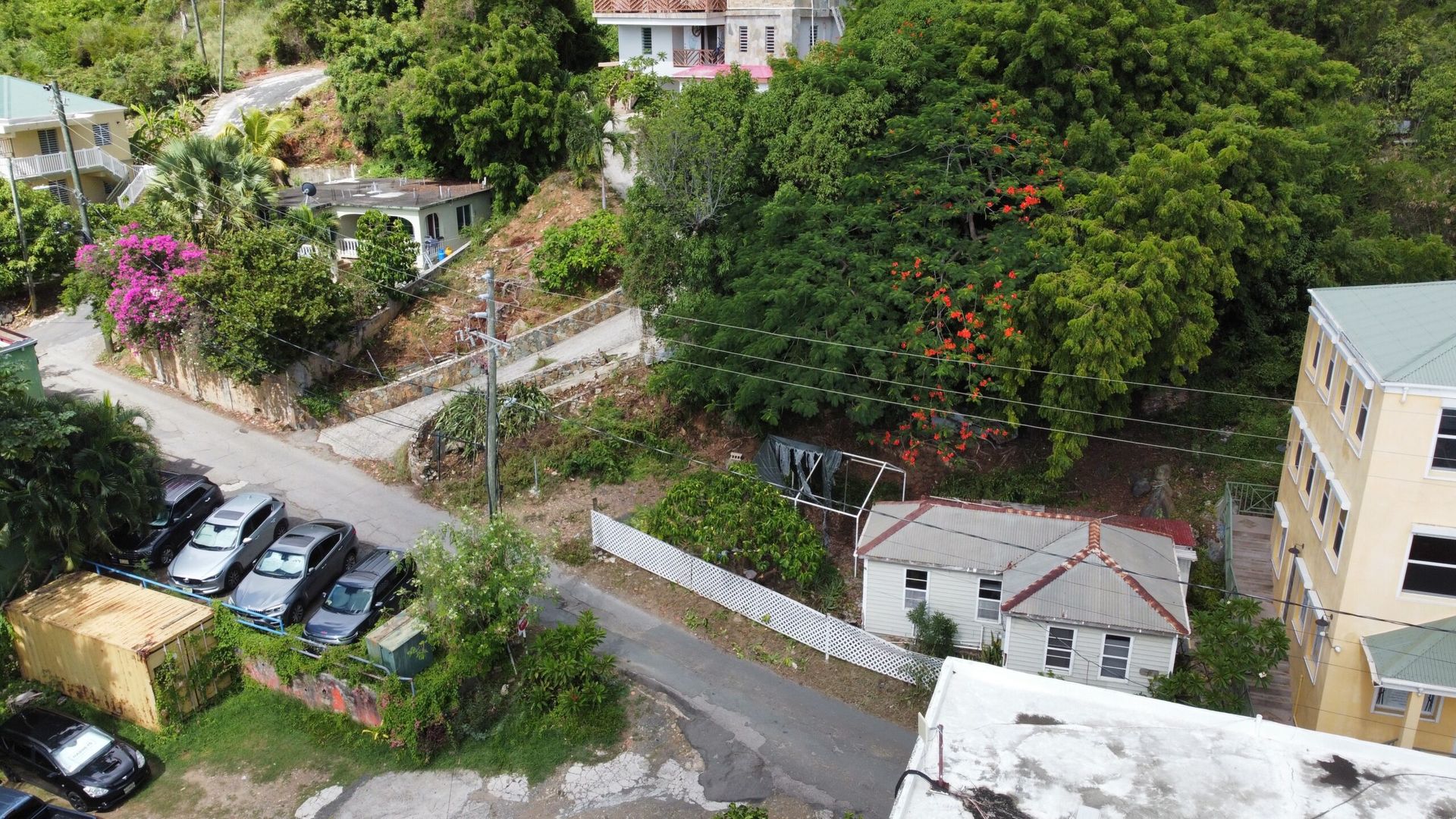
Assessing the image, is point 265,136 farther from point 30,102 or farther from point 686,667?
point 686,667

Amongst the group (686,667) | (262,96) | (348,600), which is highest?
(262,96)

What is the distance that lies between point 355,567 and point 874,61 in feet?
58.8

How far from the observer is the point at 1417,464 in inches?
660

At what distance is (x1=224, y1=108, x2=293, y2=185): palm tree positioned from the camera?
41594mm

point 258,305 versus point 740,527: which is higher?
point 258,305

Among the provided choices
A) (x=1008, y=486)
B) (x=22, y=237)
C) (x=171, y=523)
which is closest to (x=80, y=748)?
(x=171, y=523)

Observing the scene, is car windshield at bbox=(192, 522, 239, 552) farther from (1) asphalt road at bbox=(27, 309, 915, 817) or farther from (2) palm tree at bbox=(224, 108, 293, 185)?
(2) palm tree at bbox=(224, 108, 293, 185)


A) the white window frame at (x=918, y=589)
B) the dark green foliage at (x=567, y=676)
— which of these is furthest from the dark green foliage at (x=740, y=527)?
the dark green foliage at (x=567, y=676)

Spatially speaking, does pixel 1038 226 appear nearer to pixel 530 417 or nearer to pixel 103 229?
pixel 530 417

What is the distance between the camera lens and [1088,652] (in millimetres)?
19734

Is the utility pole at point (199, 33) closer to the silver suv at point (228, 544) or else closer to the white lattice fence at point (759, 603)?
the silver suv at point (228, 544)

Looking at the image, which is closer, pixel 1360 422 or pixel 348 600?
pixel 1360 422

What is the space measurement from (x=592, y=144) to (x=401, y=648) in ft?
72.6

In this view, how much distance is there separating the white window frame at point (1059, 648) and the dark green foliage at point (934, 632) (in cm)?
185
